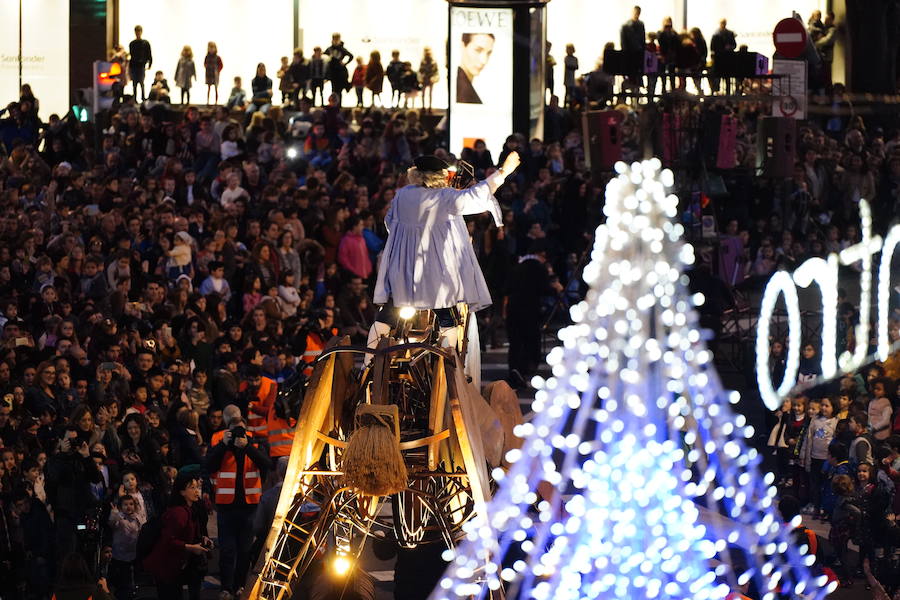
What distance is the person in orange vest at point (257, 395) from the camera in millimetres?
16125

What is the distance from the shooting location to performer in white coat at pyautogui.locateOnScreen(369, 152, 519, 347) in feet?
36.5

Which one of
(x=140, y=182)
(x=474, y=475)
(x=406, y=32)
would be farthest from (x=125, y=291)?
(x=406, y=32)

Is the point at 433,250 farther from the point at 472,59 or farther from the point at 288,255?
the point at 472,59

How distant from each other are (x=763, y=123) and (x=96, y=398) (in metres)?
10.3

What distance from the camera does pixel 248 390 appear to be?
16.6m

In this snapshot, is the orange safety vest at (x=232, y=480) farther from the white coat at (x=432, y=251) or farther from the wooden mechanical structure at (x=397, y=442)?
→ the white coat at (x=432, y=251)

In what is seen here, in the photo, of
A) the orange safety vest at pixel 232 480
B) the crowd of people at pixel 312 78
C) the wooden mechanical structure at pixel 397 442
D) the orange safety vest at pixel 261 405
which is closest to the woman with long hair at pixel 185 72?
the crowd of people at pixel 312 78

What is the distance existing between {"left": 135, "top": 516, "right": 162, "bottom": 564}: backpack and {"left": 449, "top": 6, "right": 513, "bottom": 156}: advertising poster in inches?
512

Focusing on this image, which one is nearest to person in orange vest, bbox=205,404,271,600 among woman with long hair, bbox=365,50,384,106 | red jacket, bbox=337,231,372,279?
red jacket, bbox=337,231,372,279

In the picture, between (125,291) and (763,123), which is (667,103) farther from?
(125,291)

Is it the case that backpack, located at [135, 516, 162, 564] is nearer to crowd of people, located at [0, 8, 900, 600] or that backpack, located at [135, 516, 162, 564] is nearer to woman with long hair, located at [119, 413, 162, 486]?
crowd of people, located at [0, 8, 900, 600]

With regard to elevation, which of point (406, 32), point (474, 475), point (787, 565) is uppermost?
point (406, 32)

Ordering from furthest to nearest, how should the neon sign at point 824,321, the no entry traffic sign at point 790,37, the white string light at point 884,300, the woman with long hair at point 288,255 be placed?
the no entry traffic sign at point 790,37, the woman with long hair at point 288,255, the white string light at point 884,300, the neon sign at point 824,321

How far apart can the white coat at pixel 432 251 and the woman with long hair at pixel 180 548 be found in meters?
3.43
